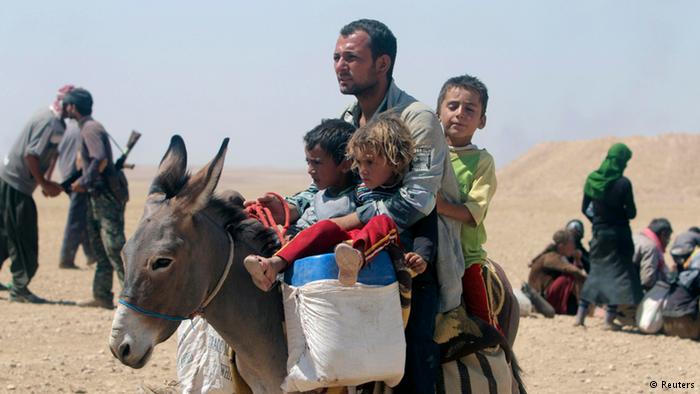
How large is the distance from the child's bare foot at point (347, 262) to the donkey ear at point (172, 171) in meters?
0.77

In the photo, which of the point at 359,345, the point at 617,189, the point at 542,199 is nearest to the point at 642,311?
the point at 617,189

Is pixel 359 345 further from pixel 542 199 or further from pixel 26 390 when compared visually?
pixel 542 199

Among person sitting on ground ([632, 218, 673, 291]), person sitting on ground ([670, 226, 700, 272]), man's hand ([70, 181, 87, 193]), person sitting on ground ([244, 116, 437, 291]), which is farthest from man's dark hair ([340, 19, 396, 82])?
person sitting on ground ([632, 218, 673, 291])

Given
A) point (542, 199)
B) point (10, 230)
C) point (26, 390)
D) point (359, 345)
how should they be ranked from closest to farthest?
point (359, 345) < point (26, 390) < point (10, 230) < point (542, 199)

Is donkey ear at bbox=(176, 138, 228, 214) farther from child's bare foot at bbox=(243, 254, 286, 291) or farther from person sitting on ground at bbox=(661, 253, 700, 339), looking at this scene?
person sitting on ground at bbox=(661, 253, 700, 339)

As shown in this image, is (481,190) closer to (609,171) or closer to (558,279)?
(609,171)

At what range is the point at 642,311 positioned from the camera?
1227 cm

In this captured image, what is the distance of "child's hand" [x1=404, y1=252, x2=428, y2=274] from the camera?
4.54 meters

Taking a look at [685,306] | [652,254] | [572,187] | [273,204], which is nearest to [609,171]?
[652,254]

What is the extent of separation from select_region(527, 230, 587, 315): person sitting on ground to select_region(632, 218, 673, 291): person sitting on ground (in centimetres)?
75

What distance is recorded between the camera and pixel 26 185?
13.4m

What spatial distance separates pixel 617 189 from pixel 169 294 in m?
9.27

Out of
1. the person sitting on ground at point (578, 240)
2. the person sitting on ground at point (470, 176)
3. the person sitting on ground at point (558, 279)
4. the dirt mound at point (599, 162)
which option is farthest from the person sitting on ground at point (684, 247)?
→ the dirt mound at point (599, 162)

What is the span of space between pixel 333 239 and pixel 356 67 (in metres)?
1.06
